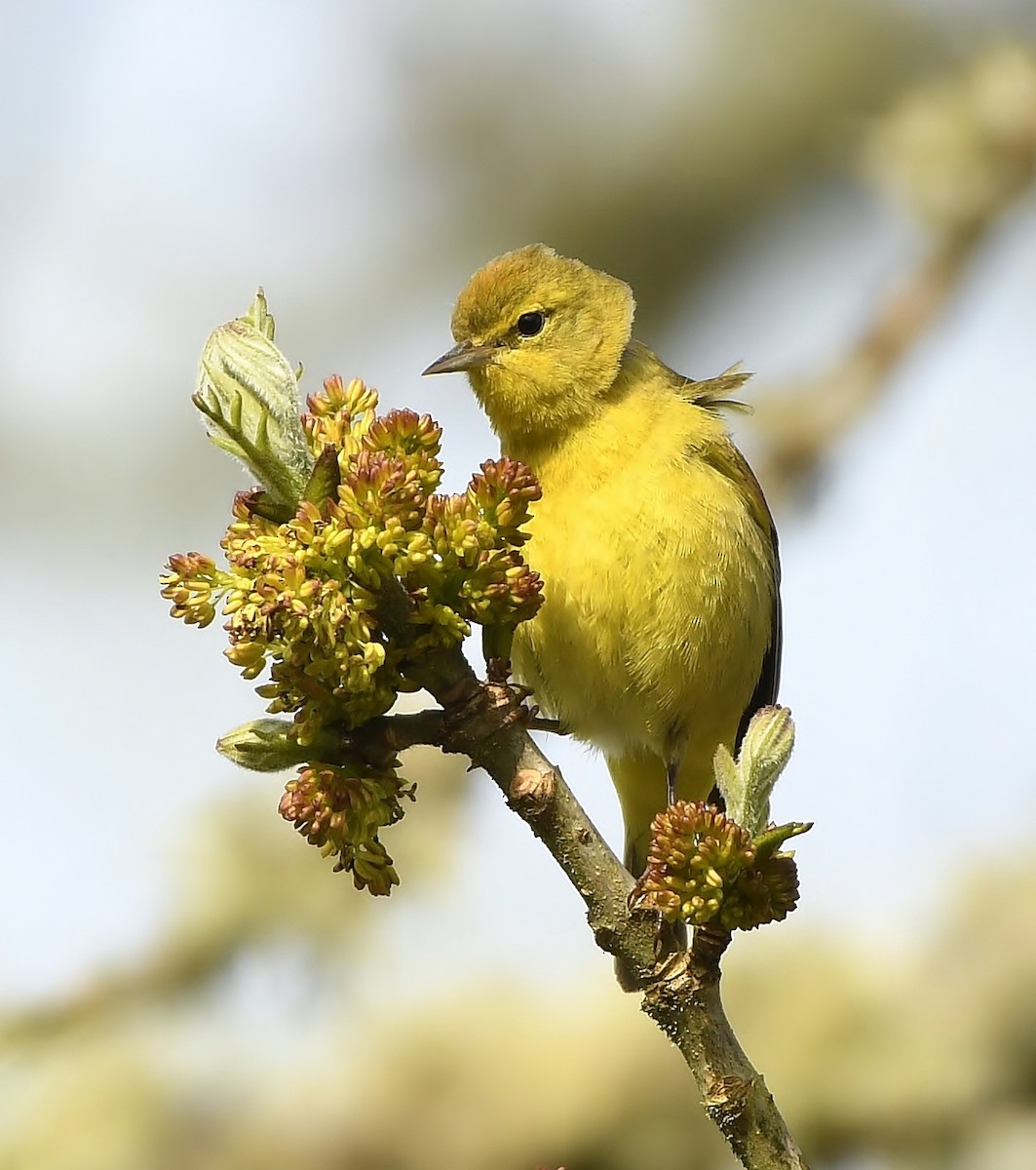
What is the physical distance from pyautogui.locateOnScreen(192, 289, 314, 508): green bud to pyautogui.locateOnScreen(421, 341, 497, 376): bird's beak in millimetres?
2152

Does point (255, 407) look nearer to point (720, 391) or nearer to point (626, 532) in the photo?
point (626, 532)

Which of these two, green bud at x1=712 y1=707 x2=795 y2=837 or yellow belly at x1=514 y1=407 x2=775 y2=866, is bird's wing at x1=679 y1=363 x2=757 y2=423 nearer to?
yellow belly at x1=514 y1=407 x2=775 y2=866

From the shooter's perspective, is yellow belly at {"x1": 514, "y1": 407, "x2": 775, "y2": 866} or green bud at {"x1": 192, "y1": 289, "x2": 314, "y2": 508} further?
yellow belly at {"x1": 514, "y1": 407, "x2": 775, "y2": 866}

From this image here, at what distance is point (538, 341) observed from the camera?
4133 mm

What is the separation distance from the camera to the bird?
3.64 meters

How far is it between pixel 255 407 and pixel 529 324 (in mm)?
2478

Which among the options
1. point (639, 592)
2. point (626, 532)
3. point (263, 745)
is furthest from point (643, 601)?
point (263, 745)

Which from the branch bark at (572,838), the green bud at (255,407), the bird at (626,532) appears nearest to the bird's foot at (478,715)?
the branch bark at (572,838)

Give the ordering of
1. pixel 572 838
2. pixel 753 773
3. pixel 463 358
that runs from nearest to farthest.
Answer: pixel 572 838 < pixel 753 773 < pixel 463 358

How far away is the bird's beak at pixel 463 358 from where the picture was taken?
4.00 metres

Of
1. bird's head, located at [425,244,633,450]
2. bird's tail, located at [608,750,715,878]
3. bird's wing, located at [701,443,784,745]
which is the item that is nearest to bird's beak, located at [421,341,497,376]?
bird's head, located at [425,244,633,450]

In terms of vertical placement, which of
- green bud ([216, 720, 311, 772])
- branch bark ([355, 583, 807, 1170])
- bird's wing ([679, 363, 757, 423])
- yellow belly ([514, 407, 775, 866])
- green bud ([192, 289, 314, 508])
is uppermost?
bird's wing ([679, 363, 757, 423])

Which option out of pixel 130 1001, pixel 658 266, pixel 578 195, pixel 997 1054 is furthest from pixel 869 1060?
pixel 578 195

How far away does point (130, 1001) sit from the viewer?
12.8 feet
